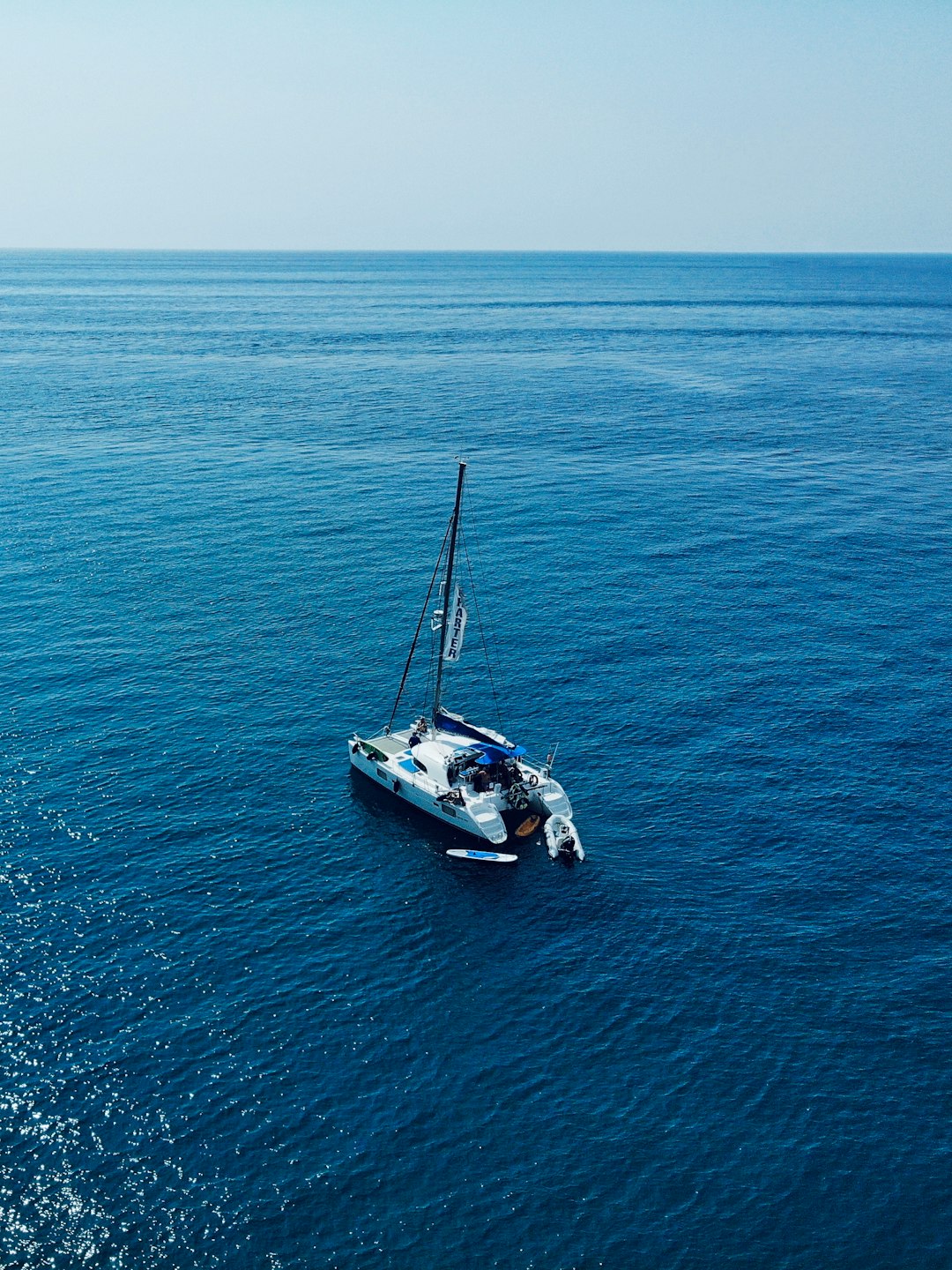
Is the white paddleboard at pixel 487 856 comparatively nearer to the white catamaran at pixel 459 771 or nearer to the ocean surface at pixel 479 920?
the white catamaran at pixel 459 771

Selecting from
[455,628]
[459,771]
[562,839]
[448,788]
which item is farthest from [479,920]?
[455,628]

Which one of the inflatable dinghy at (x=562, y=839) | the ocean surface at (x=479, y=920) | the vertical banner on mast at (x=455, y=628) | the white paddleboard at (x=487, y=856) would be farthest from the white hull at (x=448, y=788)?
the vertical banner on mast at (x=455, y=628)

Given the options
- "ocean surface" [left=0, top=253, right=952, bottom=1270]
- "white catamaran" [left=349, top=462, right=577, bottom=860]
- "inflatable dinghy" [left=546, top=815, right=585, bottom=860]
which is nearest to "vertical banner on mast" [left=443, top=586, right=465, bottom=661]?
"white catamaran" [left=349, top=462, right=577, bottom=860]

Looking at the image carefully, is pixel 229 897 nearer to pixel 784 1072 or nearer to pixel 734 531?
pixel 784 1072

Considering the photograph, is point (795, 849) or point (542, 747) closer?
point (795, 849)

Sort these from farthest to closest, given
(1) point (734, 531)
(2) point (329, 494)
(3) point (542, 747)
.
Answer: (2) point (329, 494)
(1) point (734, 531)
(3) point (542, 747)

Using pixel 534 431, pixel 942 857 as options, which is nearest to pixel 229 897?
pixel 942 857
